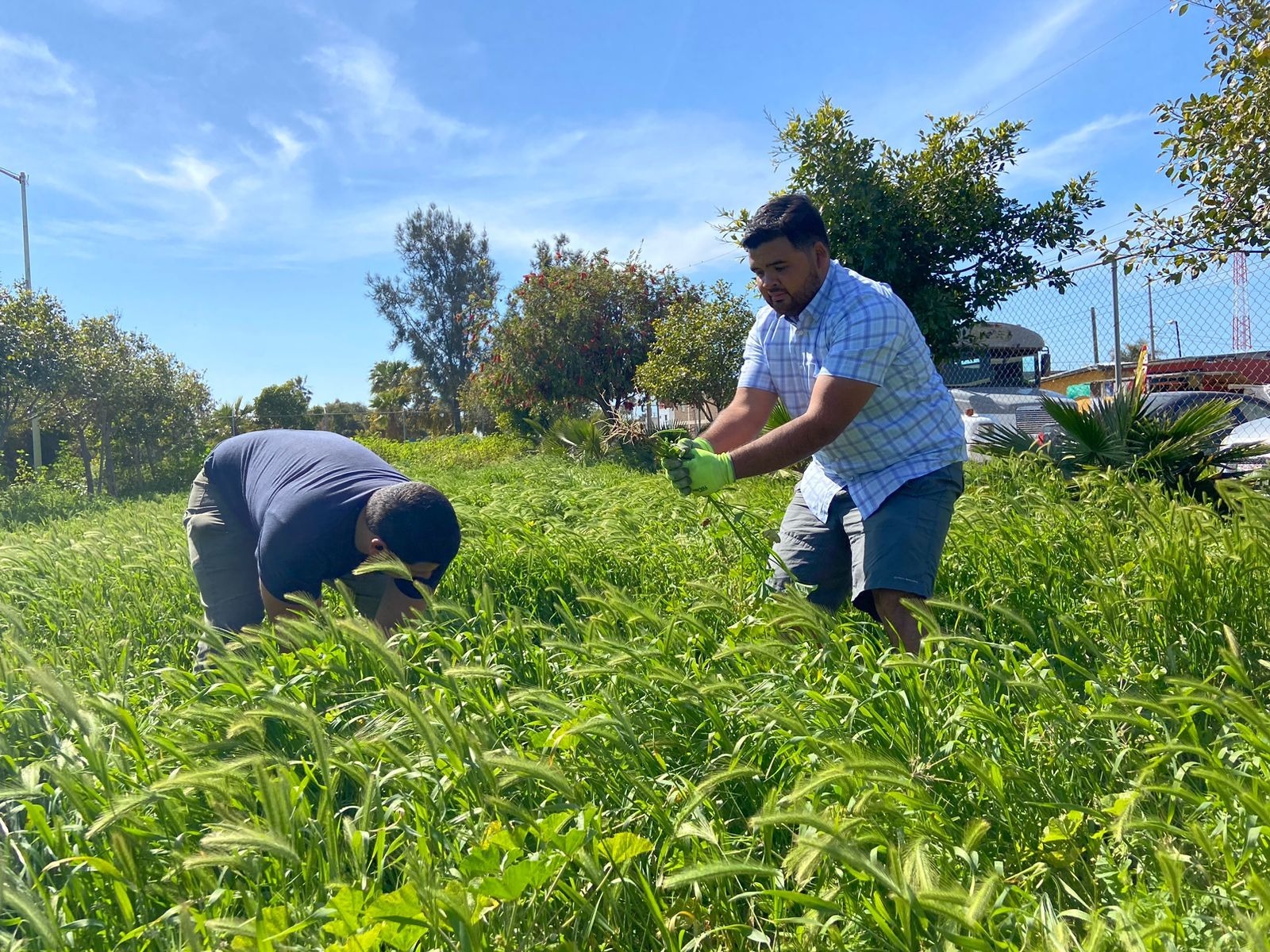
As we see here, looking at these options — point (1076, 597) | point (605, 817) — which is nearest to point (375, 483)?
point (605, 817)

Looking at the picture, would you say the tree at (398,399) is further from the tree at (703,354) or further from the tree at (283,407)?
the tree at (703,354)

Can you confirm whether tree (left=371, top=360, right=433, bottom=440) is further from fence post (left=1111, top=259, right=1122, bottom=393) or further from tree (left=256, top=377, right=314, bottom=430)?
fence post (left=1111, top=259, right=1122, bottom=393)

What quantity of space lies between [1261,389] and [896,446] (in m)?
10.5

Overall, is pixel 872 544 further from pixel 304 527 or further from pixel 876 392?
pixel 304 527

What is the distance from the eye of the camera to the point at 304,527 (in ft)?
9.31

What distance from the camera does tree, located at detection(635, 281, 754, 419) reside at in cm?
1174

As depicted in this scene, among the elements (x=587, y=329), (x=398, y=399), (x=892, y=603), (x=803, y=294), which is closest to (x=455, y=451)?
(x=587, y=329)

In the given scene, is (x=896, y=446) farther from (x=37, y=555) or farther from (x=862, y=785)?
(x=37, y=555)

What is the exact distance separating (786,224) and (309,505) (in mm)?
1849

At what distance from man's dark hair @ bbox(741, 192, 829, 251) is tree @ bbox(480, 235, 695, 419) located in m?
12.4

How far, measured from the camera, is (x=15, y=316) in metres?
15.3

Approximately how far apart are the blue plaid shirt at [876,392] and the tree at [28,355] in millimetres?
16788

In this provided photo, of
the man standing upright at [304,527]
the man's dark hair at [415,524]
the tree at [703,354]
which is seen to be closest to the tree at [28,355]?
the tree at [703,354]

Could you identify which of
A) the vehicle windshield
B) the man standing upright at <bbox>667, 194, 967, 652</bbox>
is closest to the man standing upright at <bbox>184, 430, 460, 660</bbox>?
the man standing upright at <bbox>667, 194, 967, 652</bbox>
